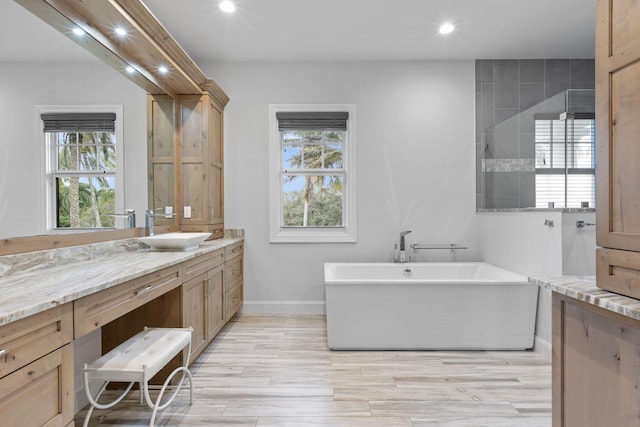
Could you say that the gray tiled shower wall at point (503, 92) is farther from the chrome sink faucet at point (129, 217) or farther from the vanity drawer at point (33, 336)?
the vanity drawer at point (33, 336)

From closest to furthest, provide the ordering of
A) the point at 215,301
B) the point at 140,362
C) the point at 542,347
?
the point at 140,362 < the point at 542,347 < the point at 215,301

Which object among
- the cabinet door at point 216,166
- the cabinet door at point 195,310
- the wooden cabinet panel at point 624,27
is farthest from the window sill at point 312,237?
the wooden cabinet panel at point 624,27

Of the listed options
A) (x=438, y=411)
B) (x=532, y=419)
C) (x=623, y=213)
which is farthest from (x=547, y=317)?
(x=623, y=213)

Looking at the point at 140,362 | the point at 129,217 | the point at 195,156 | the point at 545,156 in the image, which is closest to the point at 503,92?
the point at 545,156

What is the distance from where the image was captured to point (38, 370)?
107 cm

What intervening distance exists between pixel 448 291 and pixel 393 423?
1.27 m

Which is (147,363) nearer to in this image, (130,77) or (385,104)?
(130,77)

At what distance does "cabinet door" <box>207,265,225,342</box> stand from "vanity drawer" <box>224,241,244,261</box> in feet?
0.57

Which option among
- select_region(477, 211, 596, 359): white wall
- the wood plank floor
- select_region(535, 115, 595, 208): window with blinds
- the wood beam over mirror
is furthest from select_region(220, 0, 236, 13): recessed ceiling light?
select_region(477, 211, 596, 359): white wall

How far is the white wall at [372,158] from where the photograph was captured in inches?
152

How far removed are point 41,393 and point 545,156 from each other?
12.4 ft

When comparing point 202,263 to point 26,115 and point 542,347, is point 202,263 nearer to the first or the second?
point 26,115

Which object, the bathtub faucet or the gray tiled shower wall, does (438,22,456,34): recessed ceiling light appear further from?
the bathtub faucet

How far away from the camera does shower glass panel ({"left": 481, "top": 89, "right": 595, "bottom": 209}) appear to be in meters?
2.77
